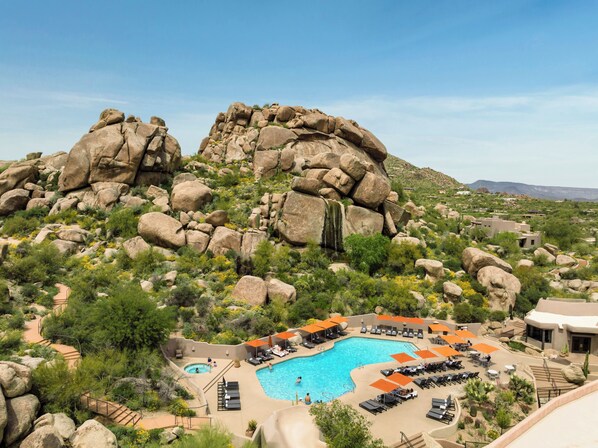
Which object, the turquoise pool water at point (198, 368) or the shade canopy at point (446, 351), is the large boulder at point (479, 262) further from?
the turquoise pool water at point (198, 368)

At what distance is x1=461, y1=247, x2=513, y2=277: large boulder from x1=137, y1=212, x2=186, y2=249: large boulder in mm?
29432

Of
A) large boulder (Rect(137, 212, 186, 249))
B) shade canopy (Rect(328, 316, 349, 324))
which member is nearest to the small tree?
shade canopy (Rect(328, 316, 349, 324))

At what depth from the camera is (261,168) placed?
56.0 meters

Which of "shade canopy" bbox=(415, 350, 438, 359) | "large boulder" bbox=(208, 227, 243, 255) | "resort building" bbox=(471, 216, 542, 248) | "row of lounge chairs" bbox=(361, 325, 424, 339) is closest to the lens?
"shade canopy" bbox=(415, 350, 438, 359)

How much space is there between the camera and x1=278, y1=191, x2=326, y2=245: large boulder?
43094 mm

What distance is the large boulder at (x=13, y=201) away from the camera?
150 feet

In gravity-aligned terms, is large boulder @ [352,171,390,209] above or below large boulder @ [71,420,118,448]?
above

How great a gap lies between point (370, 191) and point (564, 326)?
22.9 m

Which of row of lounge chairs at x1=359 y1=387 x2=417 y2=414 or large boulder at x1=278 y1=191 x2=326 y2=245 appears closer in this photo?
row of lounge chairs at x1=359 y1=387 x2=417 y2=414

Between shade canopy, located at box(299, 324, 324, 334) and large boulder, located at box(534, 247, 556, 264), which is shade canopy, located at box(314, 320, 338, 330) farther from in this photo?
large boulder, located at box(534, 247, 556, 264)

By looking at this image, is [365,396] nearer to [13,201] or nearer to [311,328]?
[311,328]

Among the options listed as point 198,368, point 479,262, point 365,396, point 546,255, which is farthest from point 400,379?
point 546,255

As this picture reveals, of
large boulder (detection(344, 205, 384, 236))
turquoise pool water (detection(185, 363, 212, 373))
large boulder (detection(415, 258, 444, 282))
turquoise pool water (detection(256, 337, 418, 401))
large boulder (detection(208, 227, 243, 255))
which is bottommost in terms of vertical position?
turquoise pool water (detection(256, 337, 418, 401))

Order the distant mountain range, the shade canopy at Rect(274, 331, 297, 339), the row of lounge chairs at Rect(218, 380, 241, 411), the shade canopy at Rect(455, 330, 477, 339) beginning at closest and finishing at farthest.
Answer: the row of lounge chairs at Rect(218, 380, 241, 411) → the shade canopy at Rect(274, 331, 297, 339) → the shade canopy at Rect(455, 330, 477, 339) → the distant mountain range
